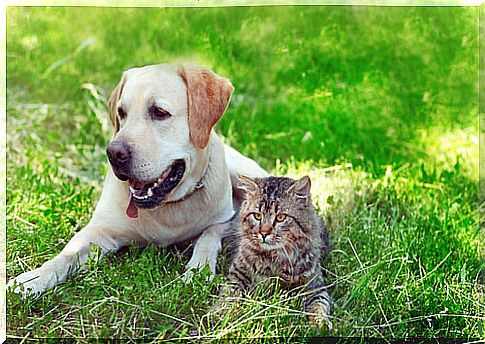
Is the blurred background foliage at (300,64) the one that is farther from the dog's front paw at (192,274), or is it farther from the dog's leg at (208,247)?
the dog's front paw at (192,274)

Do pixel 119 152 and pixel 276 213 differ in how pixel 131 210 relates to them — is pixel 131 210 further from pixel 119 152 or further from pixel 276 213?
pixel 276 213

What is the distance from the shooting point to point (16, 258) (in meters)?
2.37

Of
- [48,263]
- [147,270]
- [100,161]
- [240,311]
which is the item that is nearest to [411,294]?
[240,311]

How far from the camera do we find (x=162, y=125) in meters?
2.22

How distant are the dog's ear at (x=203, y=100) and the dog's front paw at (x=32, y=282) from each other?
21.1 inches

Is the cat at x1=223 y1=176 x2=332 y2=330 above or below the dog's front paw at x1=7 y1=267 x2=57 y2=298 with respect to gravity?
above

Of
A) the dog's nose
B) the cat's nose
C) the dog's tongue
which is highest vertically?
the dog's nose

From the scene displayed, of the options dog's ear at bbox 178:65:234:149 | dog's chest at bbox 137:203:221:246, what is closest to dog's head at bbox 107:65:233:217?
dog's ear at bbox 178:65:234:149

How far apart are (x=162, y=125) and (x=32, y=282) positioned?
0.54 meters

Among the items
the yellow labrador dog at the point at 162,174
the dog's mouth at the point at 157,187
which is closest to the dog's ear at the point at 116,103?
the yellow labrador dog at the point at 162,174

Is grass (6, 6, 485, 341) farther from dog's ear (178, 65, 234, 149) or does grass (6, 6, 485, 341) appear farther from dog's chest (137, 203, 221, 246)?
dog's ear (178, 65, 234, 149)

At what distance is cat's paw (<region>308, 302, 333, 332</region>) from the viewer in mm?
2055

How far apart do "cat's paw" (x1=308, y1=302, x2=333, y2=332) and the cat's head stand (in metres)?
0.17

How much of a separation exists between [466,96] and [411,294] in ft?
2.77
